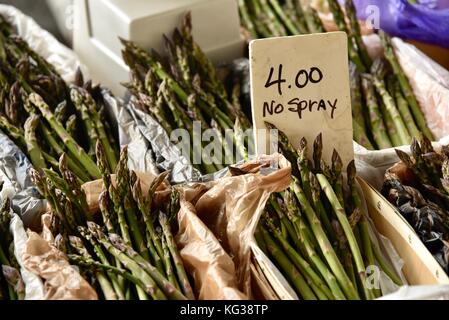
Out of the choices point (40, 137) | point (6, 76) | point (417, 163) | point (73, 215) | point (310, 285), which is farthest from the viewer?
point (6, 76)

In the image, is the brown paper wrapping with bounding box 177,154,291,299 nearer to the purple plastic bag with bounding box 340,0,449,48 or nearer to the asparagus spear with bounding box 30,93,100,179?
the asparagus spear with bounding box 30,93,100,179

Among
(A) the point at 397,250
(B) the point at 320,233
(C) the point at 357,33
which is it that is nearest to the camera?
(B) the point at 320,233

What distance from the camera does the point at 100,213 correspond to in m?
2.04

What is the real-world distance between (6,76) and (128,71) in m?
0.47

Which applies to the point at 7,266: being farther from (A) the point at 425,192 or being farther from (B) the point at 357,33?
(B) the point at 357,33

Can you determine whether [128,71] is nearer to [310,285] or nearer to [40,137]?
[40,137]

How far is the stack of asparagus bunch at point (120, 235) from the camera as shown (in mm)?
1758

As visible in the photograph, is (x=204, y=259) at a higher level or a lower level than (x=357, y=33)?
lower

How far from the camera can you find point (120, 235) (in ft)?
6.33

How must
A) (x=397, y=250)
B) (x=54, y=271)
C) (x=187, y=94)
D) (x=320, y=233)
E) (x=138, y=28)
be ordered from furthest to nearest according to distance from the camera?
(x=138, y=28) < (x=187, y=94) < (x=397, y=250) < (x=320, y=233) < (x=54, y=271)

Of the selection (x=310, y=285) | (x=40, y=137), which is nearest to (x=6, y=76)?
(x=40, y=137)

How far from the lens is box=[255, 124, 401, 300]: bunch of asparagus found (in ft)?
5.92

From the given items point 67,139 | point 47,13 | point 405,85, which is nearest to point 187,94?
point 67,139

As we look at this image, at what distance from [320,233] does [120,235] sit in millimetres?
550
